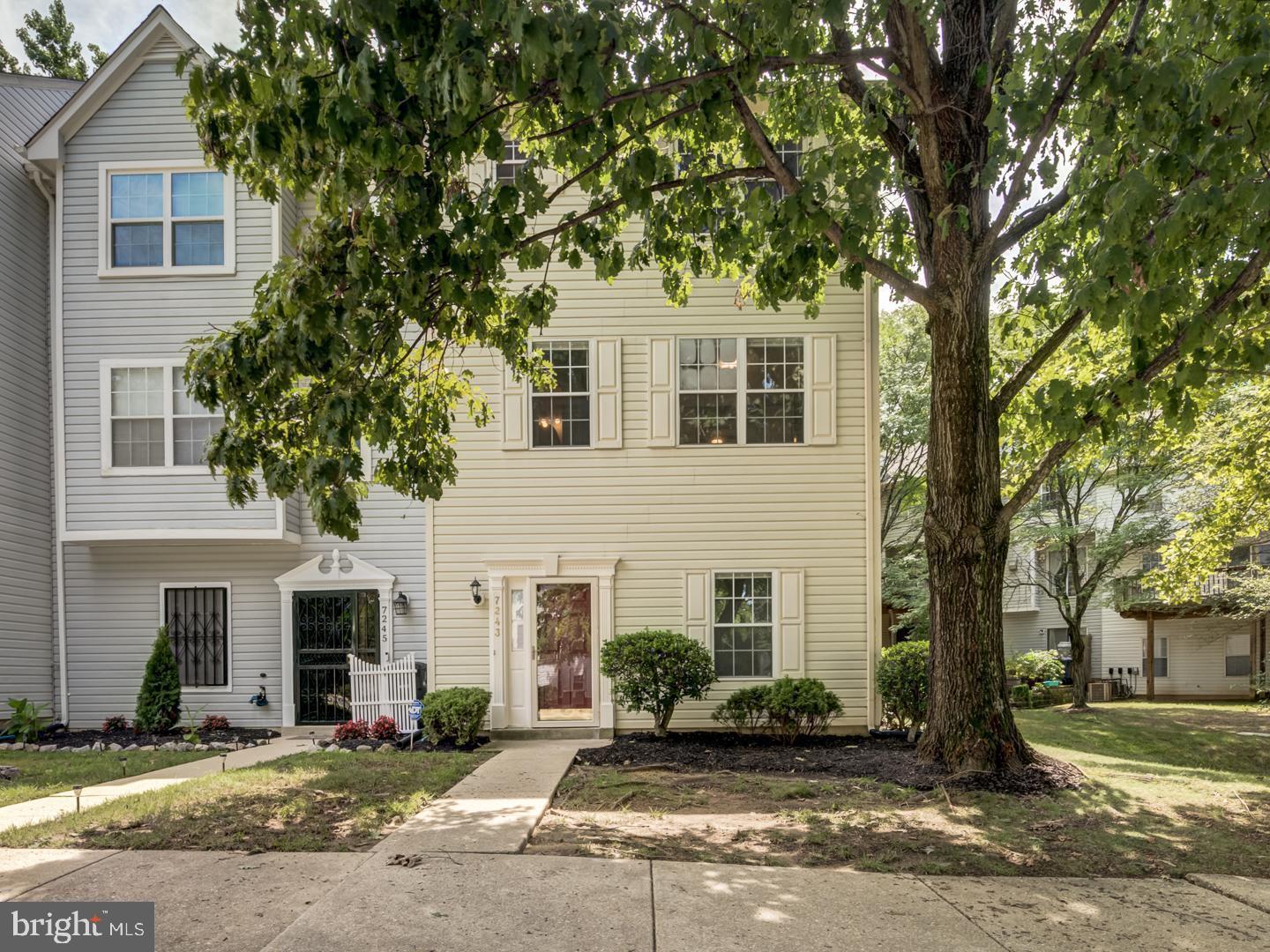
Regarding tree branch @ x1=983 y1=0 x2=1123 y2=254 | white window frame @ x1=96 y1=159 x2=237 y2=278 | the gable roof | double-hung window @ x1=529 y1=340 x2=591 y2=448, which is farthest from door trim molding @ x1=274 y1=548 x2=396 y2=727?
tree branch @ x1=983 y1=0 x2=1123 y2=254

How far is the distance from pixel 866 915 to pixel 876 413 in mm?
8362

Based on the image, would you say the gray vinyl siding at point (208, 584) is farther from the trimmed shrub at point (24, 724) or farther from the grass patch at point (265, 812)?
the grass patch at point (265, 812)

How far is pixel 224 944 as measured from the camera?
3895mm

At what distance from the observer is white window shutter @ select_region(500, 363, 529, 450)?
39.0 feet

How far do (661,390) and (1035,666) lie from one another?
15.0m

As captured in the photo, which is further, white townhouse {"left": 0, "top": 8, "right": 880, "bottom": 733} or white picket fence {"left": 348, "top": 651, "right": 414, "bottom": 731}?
white picket fence {"left": 348, "top": 651, "right": 414, "bottom": 731}

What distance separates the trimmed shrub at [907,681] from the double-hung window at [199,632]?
924cm

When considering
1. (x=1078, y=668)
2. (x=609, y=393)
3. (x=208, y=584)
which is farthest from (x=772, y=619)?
(x=1078, y=668)

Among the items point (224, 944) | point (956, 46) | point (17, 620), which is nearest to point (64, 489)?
point (17, 620)

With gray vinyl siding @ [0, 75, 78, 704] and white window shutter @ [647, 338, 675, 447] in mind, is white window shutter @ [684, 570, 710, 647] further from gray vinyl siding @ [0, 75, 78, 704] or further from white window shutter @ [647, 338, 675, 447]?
gray vinyl siding @ [0, 75, 78, 704]

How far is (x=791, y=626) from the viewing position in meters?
11.7

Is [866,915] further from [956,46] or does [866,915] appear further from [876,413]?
[876,413]

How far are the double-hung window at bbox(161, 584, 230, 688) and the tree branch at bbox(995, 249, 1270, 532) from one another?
10.8 meters

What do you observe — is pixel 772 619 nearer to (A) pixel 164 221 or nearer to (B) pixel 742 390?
(B) pixel 742 390
